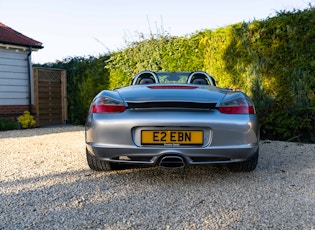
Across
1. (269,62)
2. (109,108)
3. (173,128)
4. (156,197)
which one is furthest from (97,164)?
(269,62)

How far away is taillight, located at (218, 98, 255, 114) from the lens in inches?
107

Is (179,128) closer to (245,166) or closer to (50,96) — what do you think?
(245,166)

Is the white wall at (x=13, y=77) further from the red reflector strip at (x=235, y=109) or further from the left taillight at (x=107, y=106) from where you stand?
the red reflector strip at (x=235, y=109)

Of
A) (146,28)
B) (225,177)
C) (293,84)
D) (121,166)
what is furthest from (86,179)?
(146,28)

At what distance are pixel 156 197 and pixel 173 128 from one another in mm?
589

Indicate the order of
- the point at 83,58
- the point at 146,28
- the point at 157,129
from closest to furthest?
the point at 157,129, the point at 146,28, the point at 83,58

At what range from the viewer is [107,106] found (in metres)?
2.79

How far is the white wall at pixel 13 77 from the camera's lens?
1002cm

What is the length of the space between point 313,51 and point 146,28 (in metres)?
4.48

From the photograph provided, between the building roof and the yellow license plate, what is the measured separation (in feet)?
29.9

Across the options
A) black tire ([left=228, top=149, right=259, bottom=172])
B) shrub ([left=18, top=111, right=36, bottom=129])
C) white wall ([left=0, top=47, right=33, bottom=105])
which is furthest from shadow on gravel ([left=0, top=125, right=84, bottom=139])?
black tire ([left=228, top=149, right=259, bottom=172])

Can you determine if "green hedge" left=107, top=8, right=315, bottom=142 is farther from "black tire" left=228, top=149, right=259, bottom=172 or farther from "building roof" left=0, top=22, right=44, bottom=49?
"building roof" left=0, top=22, right=44, bottom=49

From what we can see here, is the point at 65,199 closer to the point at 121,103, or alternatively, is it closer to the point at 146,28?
the point at 121,103

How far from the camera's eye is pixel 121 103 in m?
2.74
